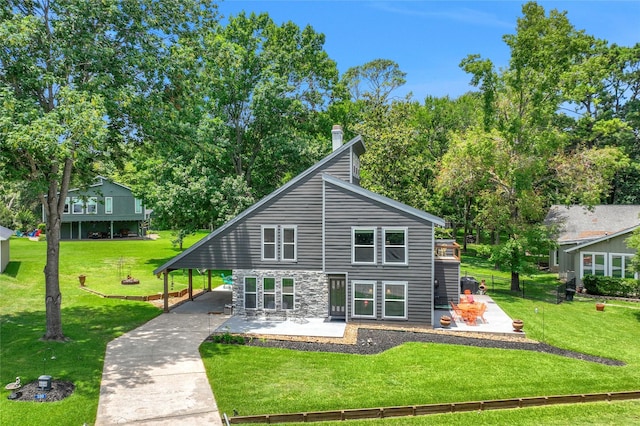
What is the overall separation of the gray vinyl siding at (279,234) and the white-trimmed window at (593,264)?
721 inches

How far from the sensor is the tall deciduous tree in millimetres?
13508

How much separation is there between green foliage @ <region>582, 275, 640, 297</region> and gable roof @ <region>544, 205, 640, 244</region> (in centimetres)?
559

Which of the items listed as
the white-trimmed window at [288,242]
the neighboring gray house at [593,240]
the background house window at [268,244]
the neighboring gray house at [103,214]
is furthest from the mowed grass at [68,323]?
the neighboring gray house at [593,240]

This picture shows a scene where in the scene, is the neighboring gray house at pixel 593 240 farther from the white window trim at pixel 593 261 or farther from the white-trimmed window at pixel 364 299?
the white-trimmed window at pixel 364 299

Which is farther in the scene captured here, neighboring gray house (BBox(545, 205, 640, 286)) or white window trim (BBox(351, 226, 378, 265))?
neighboring gray house (BBox(545, 205, 640, 286))

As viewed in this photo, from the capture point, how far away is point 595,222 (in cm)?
3425

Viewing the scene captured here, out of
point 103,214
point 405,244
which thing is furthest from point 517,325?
point 103,214

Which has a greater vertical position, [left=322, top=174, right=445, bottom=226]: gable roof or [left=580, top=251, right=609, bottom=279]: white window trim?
[left=322, top=174, right=445, bottom=226]: gable roof

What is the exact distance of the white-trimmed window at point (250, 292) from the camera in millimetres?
20516

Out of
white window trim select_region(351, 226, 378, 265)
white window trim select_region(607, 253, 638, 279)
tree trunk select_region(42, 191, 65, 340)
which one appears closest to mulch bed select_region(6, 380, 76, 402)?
tree trunk select_region(42, 191, 65, 340)

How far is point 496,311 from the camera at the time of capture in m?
21.3

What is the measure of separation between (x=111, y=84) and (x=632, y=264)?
24923 mm

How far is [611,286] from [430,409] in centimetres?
2091

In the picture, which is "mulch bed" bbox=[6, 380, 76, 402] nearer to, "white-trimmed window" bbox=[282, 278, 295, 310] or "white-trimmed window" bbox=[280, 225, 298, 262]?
"white-trimmed window" bbox=[282, 278, 295, 310]
